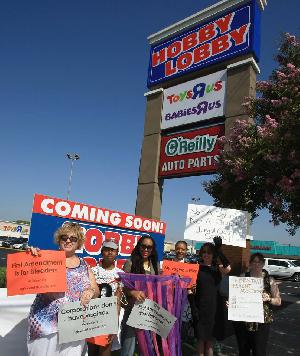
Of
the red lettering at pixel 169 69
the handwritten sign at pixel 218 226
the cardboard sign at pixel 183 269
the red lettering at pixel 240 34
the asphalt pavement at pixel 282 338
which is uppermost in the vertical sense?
the red lettering at pixel 240 34

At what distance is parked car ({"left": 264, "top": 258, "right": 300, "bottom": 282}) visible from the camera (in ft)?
93.9

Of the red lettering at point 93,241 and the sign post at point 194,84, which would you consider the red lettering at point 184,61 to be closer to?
the sign post at point 194,84

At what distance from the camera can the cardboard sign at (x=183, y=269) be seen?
5.28 metres

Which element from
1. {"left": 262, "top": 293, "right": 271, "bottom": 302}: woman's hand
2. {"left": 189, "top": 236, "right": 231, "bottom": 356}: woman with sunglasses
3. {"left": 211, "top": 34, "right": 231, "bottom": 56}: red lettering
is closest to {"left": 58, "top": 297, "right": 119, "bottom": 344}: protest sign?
{"left": 189, "top": 236, "right": 231, "bottom": 356}: woman with sunglasses

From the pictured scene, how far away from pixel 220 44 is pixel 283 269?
827 inches

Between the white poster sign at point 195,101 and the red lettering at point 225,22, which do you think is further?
the red lettering at point 225,22

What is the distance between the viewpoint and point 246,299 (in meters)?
4.67

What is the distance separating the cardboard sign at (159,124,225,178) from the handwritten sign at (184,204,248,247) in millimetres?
6003

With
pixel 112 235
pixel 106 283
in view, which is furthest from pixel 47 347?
pixel 112 235

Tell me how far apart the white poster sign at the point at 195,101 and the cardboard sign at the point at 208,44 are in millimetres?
649

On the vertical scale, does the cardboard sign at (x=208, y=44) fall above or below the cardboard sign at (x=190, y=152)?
above

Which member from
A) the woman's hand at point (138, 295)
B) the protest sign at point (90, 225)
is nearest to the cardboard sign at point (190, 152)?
the protest sign at point (90, 225)

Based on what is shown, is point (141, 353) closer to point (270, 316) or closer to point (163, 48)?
point (270, 316)

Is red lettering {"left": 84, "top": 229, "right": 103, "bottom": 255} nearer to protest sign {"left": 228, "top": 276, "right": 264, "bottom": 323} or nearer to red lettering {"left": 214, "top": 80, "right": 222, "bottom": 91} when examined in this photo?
protest sign {"left": 228, "top": 276, "right": 264, "bottom": 323}
